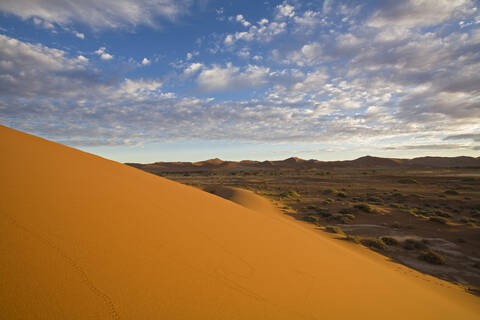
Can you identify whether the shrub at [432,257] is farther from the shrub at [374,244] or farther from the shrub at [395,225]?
the shrub at [395,225]

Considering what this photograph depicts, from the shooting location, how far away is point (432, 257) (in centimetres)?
871

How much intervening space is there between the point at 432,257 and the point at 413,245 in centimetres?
158

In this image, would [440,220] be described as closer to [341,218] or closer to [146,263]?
[341,218]

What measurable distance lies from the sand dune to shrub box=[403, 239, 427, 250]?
4.90 metres

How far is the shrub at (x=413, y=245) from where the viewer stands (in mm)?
10055

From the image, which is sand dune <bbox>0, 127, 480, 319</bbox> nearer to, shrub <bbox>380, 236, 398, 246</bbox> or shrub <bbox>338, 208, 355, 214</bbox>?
shrub <bbox>380, 236, 398, 246</bbox>

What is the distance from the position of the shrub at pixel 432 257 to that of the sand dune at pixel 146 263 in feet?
11.2

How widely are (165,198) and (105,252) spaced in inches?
113

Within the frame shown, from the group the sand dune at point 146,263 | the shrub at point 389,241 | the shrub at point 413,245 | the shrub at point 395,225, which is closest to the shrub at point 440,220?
the shrub at point 395,225

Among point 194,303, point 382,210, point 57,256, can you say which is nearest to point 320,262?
point 194,303

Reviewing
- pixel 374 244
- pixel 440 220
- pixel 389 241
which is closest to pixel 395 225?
pixel 440 220

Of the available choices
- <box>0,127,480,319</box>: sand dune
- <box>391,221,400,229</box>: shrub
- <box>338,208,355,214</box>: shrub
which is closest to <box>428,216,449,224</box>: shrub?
<box>391,221,400,229</box>: shrub

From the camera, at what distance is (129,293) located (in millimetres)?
2258

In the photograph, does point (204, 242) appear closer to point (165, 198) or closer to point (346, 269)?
point (165, 198)
